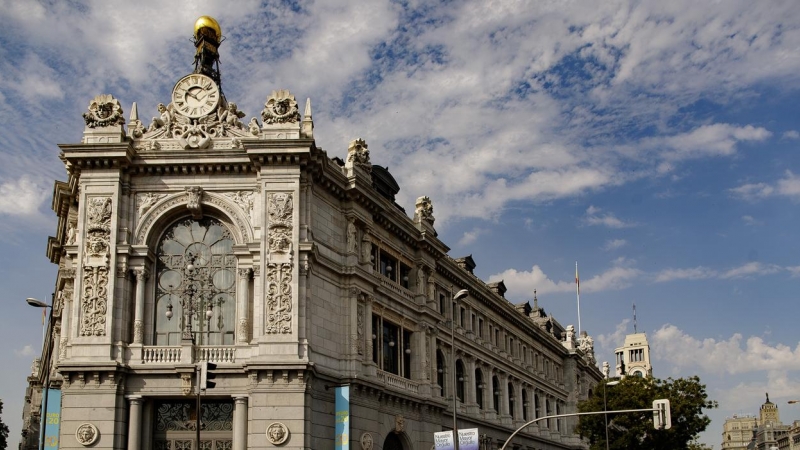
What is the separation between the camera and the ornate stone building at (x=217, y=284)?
41.3m

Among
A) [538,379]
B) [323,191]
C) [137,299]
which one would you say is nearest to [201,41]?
[323,191]

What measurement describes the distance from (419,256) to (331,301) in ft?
41.6

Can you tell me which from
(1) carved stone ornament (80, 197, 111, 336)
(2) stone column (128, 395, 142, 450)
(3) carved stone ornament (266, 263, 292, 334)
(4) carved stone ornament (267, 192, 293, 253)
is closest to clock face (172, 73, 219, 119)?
(4) carved stone ornament (267, 192, 293, 253)

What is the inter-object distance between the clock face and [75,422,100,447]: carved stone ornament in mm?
15358

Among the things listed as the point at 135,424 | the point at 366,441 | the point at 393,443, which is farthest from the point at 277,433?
the point at 393,443

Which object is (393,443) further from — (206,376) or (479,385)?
(206,376)

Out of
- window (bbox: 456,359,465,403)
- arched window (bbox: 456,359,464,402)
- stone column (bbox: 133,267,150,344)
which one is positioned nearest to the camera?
stone column (bbox: 133,267,150,344)

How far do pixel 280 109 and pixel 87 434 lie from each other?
17256 millimetres

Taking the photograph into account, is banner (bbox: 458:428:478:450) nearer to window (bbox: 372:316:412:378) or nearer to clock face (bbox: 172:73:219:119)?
window (bbox: 372:316:412:378)

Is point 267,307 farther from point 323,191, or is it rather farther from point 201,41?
point 201,41

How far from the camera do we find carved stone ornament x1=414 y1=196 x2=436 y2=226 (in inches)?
2360

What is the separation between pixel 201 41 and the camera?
2124 inches

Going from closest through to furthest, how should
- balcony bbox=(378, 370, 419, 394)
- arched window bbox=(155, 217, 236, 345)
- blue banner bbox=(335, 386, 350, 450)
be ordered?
arched window bbox=(155, 217, 236, 345) < blue banner bbox=(335, 386, 350, 450) < balcony bbox=(378, 370, 419, 394)

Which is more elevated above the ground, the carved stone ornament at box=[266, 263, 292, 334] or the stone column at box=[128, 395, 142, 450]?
the carved stone ornament at box=[266, 263, 292, 334]
